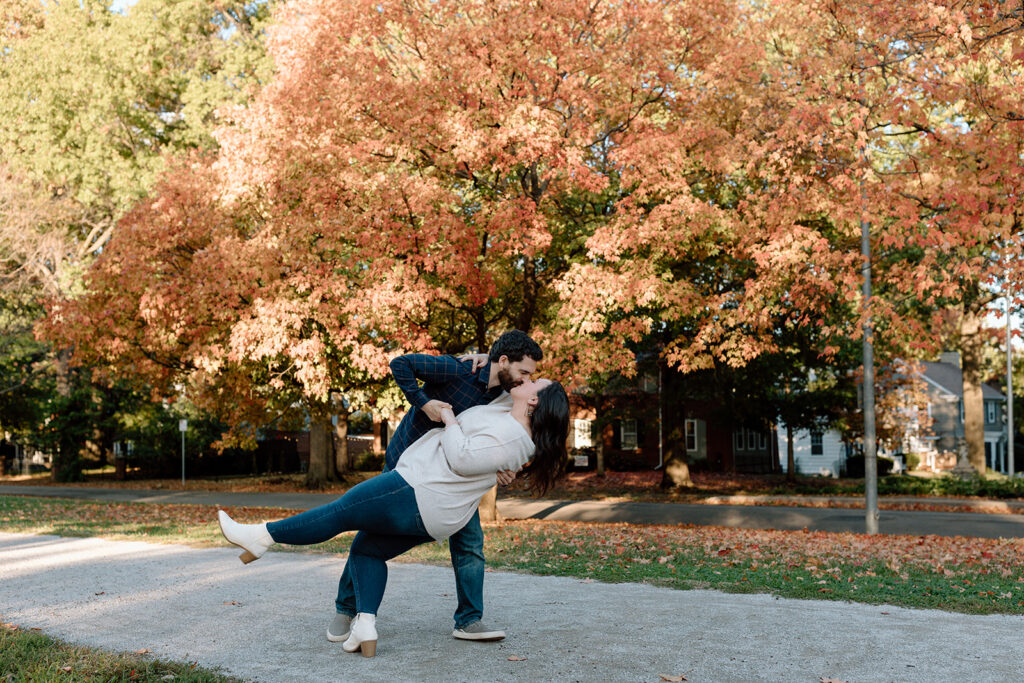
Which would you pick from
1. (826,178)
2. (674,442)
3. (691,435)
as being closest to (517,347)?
(826,178)

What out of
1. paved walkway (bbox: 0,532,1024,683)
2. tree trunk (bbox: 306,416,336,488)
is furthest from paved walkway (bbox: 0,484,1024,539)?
paved walkway (bbox: 0,532,1024,683)

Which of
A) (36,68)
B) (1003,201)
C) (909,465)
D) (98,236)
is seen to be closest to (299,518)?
(1003,201)

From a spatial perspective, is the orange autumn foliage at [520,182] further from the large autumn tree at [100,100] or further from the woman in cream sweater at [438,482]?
the large autumn tree at [100,100]

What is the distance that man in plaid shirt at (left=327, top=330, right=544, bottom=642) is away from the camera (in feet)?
15.0

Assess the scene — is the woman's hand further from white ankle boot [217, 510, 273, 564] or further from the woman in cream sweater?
white ankle boot [217, 510, 273, 564]

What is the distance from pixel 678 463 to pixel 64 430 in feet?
74.9

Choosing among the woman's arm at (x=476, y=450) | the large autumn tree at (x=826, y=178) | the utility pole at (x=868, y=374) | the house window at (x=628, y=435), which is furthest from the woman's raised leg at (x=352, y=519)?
the house window at (x=628, y=435)

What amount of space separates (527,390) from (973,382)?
27.3 metres

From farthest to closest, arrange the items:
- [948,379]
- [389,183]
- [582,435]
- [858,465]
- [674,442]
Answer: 1. [948,379]
2. [582,435]
3. [858,465]
4. [674,442]
5. [389,183]

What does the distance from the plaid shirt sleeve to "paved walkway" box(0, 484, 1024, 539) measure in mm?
12741

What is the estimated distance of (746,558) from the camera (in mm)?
9492

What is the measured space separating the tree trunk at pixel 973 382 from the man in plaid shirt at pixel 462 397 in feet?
85.7

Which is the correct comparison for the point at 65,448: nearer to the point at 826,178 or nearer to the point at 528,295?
the point at 528,295

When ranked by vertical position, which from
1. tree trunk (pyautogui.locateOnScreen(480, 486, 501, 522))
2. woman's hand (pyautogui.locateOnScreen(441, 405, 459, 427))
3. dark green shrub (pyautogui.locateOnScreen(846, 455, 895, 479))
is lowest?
dark green shrub (pyautogui.locateOnScreen(846, 455, 895, 479))
